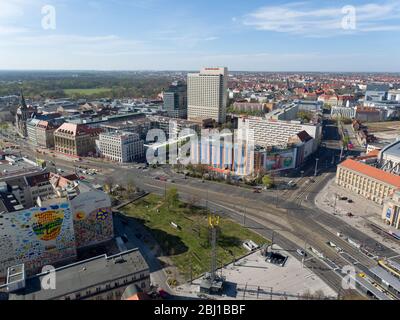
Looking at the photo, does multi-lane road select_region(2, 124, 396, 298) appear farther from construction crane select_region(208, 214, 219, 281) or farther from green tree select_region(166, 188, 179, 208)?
construction crane select_region(208, 214, 219, 281)

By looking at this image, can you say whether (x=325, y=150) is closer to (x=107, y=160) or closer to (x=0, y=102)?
(x=107, y=160)

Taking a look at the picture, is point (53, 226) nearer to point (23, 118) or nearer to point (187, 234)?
point (187, 234)

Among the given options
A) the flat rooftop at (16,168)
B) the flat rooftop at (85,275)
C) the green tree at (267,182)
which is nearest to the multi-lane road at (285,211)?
the green tree at (267,182)

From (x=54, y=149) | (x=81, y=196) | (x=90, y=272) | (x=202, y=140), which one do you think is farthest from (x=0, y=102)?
(x=90, y=272)

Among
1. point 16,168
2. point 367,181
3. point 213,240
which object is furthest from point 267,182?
point 16,168

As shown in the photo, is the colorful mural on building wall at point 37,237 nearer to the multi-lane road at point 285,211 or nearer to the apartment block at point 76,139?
the multi-lane road at point 285,211
